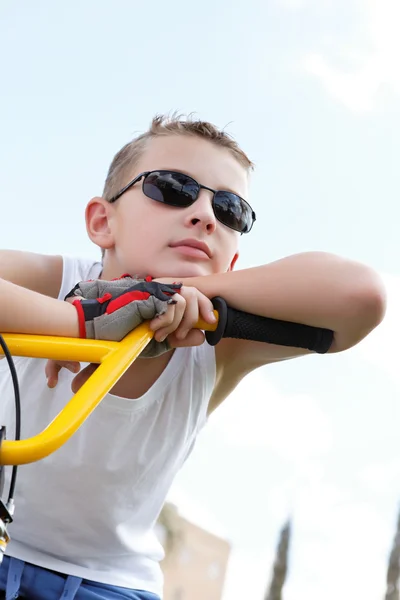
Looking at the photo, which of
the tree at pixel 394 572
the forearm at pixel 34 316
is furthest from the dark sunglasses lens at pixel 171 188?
the tree at pixel 394 572

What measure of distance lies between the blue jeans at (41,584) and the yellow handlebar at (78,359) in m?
0.91

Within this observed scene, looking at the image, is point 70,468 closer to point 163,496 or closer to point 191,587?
point 163,496

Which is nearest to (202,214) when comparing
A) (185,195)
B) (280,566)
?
(185,195)

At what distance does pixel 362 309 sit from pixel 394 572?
26.7 metres

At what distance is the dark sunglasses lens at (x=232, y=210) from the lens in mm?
2803

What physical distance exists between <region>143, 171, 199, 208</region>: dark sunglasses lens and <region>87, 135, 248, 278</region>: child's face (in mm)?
22

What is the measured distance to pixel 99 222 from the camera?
3.12 m

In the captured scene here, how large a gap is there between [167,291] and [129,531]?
108 centimetres

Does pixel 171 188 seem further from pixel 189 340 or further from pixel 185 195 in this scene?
pixel 189 340

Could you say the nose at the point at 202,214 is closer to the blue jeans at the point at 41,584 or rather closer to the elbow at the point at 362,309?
the elbow at the point at 362,309

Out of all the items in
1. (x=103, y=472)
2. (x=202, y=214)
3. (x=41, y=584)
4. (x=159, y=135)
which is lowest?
(x=41, y=584)

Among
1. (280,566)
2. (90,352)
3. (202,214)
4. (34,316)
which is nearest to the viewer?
(90,352)

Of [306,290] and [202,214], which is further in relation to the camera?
[202,214]

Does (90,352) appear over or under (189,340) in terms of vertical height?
under
